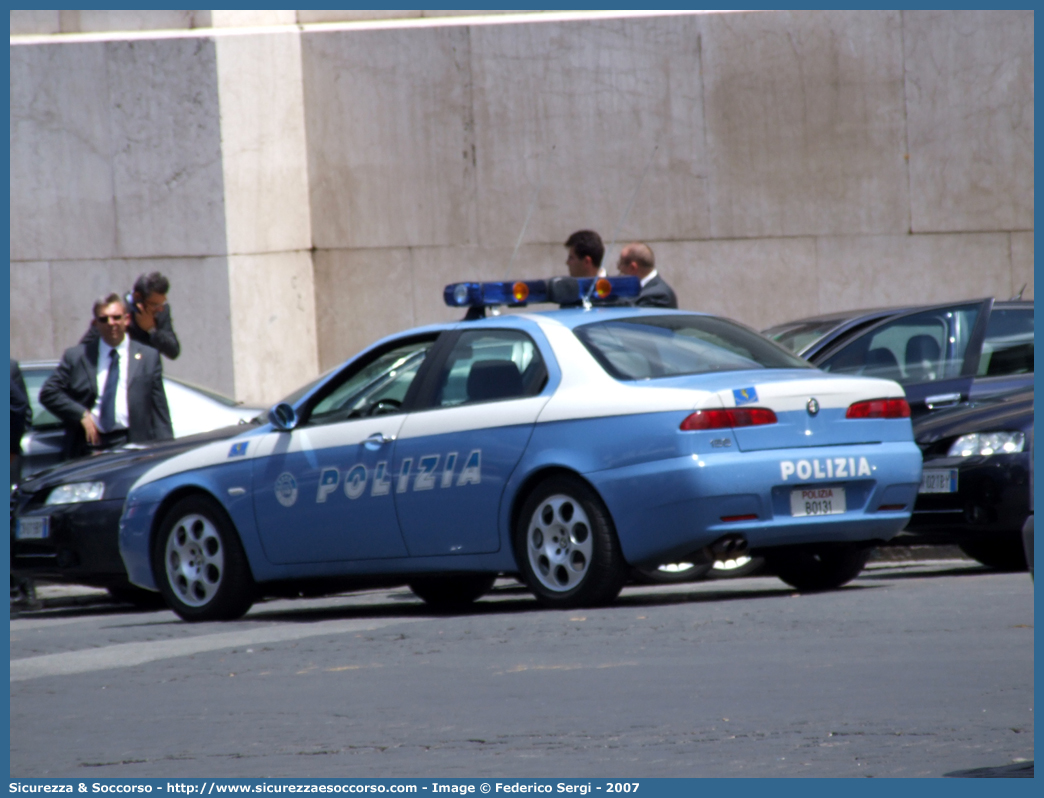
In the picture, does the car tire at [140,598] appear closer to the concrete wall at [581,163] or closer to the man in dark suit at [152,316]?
the man in dark suit at [152,316]

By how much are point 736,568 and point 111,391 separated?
4.13 meters

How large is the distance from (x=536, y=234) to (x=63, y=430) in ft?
23.0

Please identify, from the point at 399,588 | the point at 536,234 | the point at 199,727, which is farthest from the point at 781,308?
the point at 199,727

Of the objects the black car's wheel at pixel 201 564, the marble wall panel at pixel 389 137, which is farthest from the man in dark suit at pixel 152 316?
the marble wall panel at pixel 389 137

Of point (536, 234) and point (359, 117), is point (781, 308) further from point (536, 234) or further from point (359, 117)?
point (359, 117)

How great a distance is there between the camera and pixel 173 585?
982 cm

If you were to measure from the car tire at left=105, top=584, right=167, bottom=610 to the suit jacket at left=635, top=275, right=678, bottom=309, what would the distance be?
3545 millimetres

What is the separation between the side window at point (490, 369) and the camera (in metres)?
8.97

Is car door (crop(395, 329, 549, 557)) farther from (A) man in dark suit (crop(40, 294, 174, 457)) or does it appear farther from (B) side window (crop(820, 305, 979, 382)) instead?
(A) man in dark suit (crop(40, 294, 174, 457))

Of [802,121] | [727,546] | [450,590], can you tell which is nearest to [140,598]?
[450,590]

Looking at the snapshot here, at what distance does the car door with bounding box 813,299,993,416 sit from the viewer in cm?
1126

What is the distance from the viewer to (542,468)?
8.68 metres

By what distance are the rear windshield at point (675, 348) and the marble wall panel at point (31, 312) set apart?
1049 centimetres

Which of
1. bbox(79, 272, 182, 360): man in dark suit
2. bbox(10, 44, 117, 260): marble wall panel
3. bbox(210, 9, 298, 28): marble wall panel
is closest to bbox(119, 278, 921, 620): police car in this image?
bbox(79, 272, 182, 360): man in dark suit
